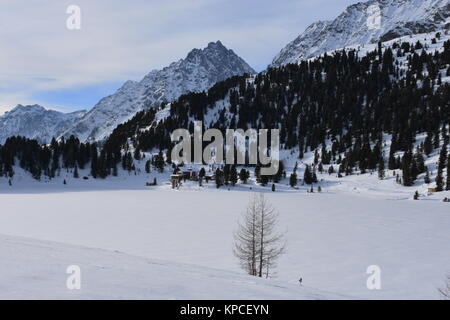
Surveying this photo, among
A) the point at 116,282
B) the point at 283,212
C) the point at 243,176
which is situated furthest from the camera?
the point at 243,176

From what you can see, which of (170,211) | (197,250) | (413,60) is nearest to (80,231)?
(197,250)

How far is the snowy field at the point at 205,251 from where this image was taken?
46.7 feet

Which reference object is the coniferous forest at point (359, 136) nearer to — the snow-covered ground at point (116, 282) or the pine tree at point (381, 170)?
the pine tree at point (381, 170)

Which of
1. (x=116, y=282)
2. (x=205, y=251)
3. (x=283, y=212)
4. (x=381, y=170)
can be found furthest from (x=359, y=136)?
(x=116, y=282)

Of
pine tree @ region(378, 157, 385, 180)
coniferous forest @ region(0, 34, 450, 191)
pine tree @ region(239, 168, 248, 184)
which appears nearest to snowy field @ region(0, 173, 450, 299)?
pine tree @ region(378, 157, 385, 180)

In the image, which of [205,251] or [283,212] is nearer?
[205,251]

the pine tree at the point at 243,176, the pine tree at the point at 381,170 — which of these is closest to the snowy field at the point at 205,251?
the pine tree at the point at 381,170

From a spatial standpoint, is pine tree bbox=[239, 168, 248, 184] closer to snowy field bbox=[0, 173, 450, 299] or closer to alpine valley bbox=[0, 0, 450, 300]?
alpine valley bbox=[0, 0, 450, 300]

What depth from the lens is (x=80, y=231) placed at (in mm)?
42688

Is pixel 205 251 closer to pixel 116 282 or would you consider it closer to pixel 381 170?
pixel 116 282

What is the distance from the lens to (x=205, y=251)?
3419 centimetres

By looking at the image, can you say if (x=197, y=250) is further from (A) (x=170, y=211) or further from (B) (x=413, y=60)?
(B) (x=413, y=60)

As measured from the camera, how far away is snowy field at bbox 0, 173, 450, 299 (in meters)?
14.2

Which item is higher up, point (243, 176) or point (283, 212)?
point (243, 176)
